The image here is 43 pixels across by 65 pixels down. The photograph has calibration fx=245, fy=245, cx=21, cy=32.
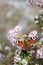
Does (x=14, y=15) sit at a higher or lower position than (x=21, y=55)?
higher

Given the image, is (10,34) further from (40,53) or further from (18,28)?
(40,53)

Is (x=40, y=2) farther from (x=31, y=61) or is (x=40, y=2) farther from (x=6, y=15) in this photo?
(x=31, y=61)

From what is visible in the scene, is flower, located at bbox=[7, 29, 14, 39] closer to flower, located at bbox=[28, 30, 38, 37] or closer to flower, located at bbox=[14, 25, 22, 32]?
flower, located at bbox=[14, 25, 22, 32]

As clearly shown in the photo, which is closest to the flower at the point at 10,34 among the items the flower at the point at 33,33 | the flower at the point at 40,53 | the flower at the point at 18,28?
the flower at the point at 18,28

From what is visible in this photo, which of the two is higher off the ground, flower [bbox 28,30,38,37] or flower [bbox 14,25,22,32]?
flower [bbox 14,25,22,32]

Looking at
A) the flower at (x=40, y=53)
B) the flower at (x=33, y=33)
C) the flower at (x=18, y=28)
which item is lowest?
the flower at (x=40, y=53)

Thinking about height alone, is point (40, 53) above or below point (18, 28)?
below

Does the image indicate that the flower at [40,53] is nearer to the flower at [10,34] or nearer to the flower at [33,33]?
the flower at [33,33]

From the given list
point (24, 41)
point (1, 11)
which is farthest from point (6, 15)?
point (24, 41)

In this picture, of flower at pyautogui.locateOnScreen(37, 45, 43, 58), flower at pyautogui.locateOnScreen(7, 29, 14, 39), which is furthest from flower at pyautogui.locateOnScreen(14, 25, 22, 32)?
flower at pyautogui.locateOnScreen(37, 45, 43, 58)

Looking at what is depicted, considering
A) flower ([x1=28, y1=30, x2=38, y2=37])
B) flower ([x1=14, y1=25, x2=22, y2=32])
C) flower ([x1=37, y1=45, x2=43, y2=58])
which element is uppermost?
flower ([x1=14, y1=25, x2=22, y2=32])

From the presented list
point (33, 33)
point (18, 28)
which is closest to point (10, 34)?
point (18, 28)
